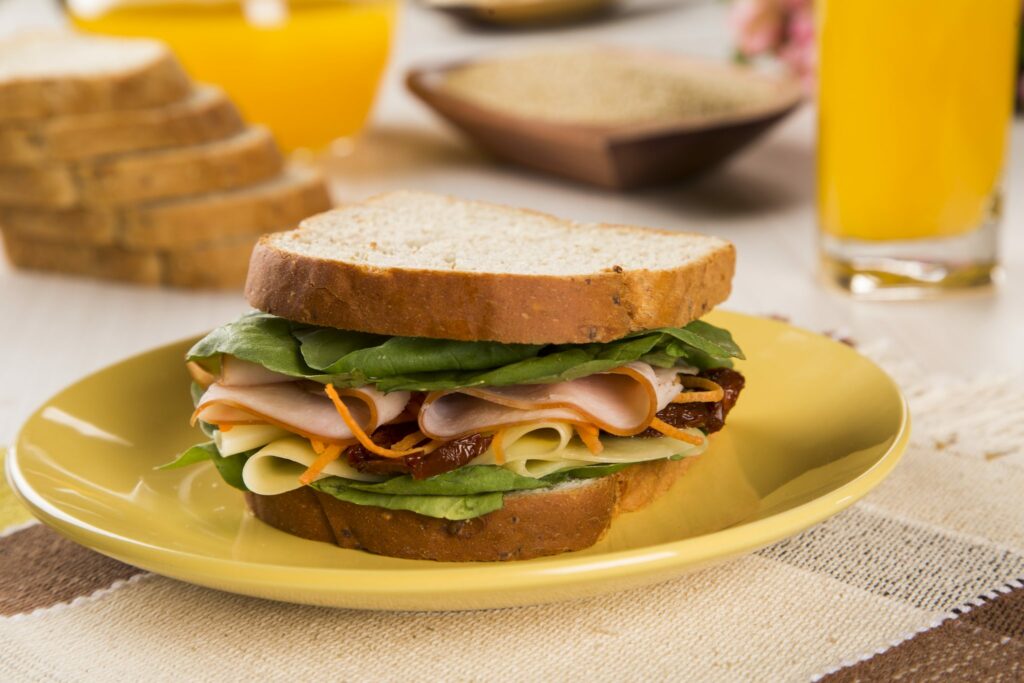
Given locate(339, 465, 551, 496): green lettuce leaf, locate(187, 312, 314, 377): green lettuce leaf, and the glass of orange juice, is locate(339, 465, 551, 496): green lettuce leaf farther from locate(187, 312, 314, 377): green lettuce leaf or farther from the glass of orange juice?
the glass of orange juice

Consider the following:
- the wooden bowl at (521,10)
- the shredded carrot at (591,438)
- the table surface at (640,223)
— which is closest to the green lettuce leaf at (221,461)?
the shredded carrot at (591,438)

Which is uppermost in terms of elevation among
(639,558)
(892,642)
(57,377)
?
(639,558)

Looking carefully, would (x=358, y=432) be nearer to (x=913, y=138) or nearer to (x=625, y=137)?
(x=913, y=138)

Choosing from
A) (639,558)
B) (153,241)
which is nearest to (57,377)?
(153,241)

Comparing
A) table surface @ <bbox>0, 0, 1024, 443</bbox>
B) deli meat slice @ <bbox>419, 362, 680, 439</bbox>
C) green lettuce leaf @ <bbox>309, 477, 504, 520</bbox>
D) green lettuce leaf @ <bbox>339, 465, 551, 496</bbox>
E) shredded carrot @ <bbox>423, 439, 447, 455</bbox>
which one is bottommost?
table surface @ <bbox>0, 0, 1024, 443</bbox>

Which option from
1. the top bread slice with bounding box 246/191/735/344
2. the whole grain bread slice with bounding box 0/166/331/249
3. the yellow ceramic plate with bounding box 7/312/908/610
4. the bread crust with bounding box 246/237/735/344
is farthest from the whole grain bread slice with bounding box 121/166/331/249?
the bread crust with bounding box 246/237/735/344

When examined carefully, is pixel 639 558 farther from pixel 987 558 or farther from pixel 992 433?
pixel 992 433
